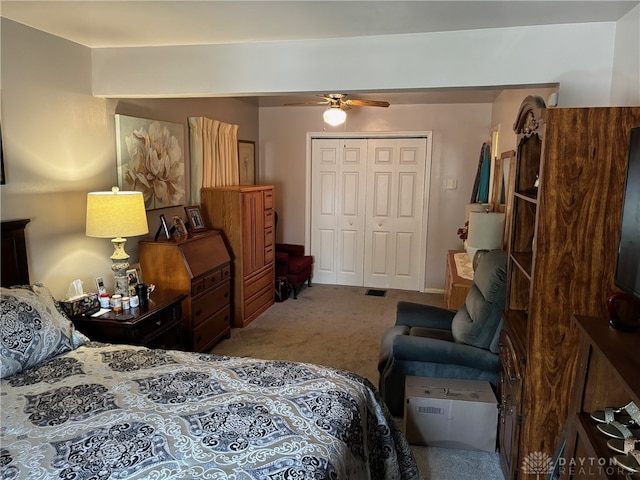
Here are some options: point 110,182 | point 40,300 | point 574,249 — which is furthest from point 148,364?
point 574,249

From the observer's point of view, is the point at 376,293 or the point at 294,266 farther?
the point at 376,293

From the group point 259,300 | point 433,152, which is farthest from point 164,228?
point 433,152

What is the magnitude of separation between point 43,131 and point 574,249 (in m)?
2.84

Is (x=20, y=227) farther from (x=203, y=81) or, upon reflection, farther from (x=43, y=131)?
(x=203, y=81)

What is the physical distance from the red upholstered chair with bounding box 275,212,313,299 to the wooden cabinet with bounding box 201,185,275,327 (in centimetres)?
63

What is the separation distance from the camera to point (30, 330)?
2.04m

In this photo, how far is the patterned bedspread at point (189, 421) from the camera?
138 centimetres

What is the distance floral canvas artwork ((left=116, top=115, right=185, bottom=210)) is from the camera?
10.9 ft

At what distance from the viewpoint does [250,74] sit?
2.76 metres

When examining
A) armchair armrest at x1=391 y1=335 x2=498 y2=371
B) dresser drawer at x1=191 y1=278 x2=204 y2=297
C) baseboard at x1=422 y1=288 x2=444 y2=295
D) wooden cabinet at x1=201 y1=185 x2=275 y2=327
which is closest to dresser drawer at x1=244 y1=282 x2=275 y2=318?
wooden cabinet at x1=201 y1=185 x2=275 y2=327

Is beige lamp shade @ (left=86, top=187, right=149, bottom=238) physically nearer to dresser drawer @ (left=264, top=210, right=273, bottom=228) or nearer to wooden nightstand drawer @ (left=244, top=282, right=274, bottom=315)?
wooden nightstand drawer @ (left=244, top=282, right=274, bottom=315)

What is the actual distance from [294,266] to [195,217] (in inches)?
66.5

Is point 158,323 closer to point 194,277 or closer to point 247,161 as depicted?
point 194,277

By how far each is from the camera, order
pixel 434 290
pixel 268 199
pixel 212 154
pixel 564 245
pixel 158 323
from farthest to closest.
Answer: pixel 434 290, pixel 268 199, pixel 212 154, pixel 158 323, pixel 564 245
